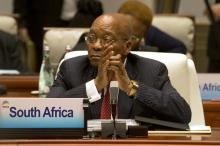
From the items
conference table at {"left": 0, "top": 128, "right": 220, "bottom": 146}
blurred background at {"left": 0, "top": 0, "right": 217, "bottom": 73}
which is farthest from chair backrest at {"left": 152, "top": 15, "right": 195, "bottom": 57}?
conference table at {"left": 0, "top": 128, "right": 220, "bottom": 146}

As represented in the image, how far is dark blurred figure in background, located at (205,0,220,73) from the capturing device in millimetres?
5836

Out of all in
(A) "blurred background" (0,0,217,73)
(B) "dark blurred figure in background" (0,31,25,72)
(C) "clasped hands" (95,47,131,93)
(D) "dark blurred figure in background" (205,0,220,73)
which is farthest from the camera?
(A) "blurred background" (0,0,217,73)

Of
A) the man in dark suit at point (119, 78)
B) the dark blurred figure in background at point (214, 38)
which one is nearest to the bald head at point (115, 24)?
the man in dark suit at point (119, 78)

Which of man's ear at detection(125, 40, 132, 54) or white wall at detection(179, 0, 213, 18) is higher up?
man's ear at detection(125, 40, 132, 54)

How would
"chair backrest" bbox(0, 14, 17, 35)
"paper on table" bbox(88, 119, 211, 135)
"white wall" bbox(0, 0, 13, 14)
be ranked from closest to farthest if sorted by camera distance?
"paper on table" bbox(88, 119, 211, 135) → "chair backrest" bbox(0, 14, 17, 35) → "white wall" bbox(0, 0, 13, 14)

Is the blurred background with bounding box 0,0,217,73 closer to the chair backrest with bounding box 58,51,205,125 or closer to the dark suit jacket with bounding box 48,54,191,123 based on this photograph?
the chair backrest with bounding box 58,51,205,125

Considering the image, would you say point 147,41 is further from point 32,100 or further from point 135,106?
point 32,100

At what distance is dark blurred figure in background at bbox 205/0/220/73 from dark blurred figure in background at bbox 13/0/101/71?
1.42 metres

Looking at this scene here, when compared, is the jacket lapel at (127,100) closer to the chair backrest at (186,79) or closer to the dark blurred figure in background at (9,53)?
the chair backrest at (186,79)

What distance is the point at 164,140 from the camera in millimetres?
2746

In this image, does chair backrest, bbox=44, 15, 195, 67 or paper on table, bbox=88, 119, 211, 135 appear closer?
paper on table, bbox=88, 119, 211, 135

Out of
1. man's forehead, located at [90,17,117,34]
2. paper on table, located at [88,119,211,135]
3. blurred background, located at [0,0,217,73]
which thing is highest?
man's forehead, located at [90,17,117,34]

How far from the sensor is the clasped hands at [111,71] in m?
3.23

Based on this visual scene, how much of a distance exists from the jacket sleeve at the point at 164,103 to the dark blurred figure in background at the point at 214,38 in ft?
8.37
